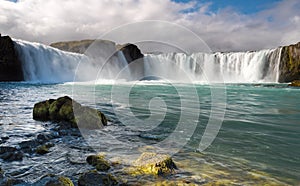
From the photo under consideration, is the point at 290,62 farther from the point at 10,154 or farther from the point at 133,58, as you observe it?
the point at 10,154

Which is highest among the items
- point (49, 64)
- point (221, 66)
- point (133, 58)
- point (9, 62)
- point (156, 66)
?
point (133, 58)

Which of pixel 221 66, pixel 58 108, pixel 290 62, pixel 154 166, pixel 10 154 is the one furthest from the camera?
pixel 221 66

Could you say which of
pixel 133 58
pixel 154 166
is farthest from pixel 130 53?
pixel 154 166

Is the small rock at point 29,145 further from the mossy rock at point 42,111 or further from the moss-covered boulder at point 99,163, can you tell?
the mossy rock at point 42,111

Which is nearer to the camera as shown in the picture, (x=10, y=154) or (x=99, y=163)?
(x=99, y=163)

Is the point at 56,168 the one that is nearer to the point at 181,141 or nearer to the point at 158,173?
the point at 158,173

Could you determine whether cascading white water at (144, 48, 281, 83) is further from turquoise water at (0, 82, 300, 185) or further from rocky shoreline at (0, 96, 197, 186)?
A: rocky shoreline at (0, 96, 197, 186)

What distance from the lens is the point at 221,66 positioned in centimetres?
6538

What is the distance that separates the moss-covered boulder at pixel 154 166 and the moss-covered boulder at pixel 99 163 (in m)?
0.56

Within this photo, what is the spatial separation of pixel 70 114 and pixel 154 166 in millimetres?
5424

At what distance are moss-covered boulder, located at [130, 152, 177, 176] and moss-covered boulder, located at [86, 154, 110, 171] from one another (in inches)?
22.2

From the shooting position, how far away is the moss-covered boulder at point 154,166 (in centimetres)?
480

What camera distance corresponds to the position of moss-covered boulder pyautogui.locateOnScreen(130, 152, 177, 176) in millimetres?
4801

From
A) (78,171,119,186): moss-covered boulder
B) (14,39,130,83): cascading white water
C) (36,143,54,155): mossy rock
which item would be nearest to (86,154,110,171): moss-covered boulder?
(78,171,119,186): moss-covered boulder
